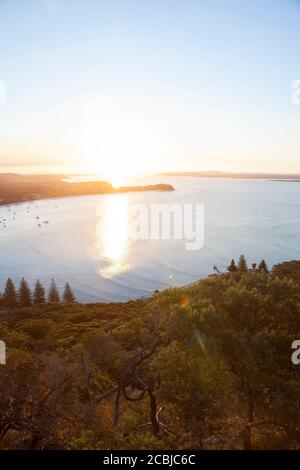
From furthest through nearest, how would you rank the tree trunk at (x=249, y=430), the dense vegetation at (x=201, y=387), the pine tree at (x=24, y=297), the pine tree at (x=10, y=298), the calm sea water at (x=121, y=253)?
the calm sea water at (x=121, y=253) < the pine tree at (x=24, y=297) < the pine tree at (x=10, y=298) < the tree trunk at (x=249, y=430) < the dense vegetation at (x=201, y=387)

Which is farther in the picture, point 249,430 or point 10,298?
point 10,298

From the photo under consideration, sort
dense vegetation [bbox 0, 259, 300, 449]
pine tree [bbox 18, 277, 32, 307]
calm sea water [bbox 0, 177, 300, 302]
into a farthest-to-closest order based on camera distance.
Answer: calm sea water [bbox 0, 177, 300, 302] < pine tree [bbox 18, 277, 32, 307] < dense vegetation [bbox 0, 259, 300, 449]

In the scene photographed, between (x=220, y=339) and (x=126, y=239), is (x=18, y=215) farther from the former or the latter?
(x=220, y=339)

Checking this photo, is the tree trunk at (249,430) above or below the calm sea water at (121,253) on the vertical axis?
above

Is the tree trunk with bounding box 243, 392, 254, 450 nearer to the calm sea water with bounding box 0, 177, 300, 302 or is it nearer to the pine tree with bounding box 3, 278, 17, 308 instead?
the calm sea water with bounding box 0, 177, 300, 302

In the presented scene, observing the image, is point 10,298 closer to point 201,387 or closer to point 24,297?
point 24,297

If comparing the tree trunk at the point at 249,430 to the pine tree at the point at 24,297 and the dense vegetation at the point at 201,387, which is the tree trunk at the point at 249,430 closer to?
the dense vegetation at the point at 201,387

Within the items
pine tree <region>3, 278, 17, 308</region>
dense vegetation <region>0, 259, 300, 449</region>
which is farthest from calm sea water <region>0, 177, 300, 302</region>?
dense vegetation <region>0, 259, 300, 449</region>

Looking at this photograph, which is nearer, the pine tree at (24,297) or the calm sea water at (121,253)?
the pine tree at (24,297)

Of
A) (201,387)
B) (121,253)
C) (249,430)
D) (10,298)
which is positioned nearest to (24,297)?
(10,298)

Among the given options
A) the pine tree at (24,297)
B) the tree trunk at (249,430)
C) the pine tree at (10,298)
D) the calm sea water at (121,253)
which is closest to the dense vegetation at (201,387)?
the tree trunk at (249,430)
